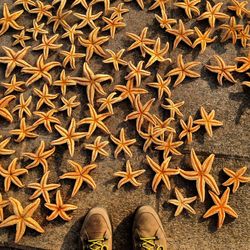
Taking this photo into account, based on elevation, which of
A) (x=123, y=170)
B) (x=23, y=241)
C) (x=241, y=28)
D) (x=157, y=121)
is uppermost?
(x=241, y=28)

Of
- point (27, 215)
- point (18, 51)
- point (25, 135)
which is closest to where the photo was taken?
point (27, 215)

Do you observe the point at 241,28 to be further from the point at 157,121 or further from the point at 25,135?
the point at 25,135

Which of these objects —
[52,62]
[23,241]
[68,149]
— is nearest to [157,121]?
[68,149]

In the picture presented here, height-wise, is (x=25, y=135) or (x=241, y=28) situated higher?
(x=241, y=28)

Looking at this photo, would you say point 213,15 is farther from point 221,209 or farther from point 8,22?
point 8,22

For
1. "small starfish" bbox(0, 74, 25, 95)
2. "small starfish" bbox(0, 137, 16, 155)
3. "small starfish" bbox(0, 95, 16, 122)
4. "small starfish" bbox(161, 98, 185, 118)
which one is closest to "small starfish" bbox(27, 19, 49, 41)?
"small starfish" bbox(0, 74, 25, 95)

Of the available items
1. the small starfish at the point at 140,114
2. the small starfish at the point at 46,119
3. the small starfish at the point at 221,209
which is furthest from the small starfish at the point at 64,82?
the small starfish at the point at 221,209
